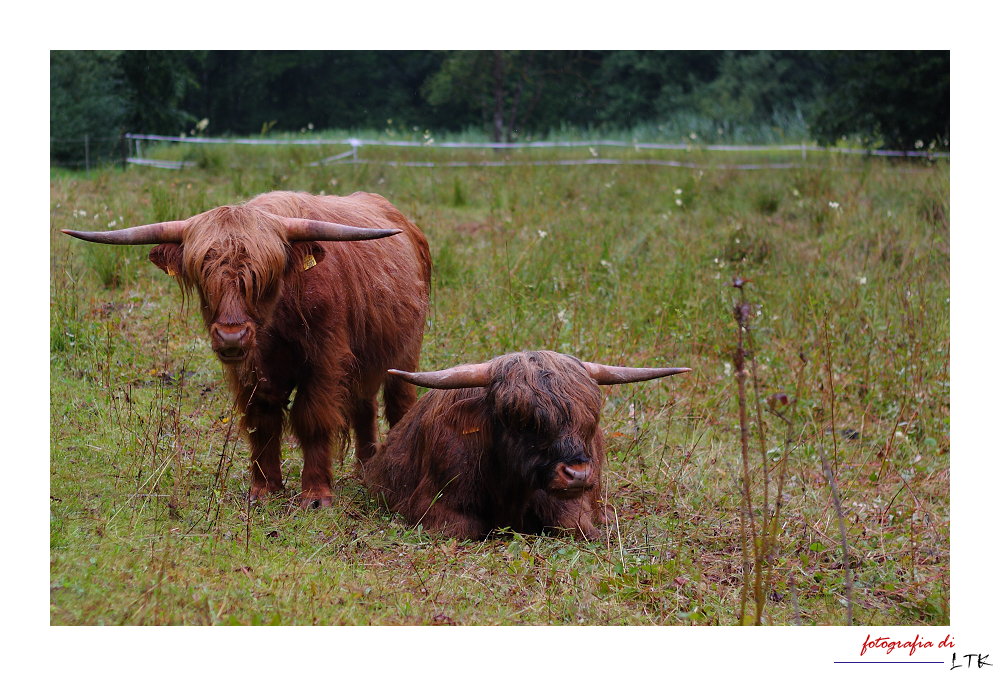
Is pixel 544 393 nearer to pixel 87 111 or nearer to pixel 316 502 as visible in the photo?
pixel 316 502

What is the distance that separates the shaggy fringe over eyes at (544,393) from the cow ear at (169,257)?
1.46 m

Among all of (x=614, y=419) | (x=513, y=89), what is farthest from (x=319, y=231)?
(x=513, y=89)

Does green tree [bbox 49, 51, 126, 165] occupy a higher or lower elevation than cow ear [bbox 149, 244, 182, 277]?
higher

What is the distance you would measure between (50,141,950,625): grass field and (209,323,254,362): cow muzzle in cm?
64

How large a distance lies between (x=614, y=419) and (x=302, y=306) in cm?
245

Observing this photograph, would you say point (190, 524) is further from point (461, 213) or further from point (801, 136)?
point (801, 136)

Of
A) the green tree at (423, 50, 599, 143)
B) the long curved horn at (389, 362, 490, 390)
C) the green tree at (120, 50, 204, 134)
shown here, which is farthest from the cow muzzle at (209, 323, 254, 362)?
the green tree at (423, 50, 599, 143)

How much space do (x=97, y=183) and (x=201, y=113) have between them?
8.63 metres

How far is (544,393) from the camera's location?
171 inches

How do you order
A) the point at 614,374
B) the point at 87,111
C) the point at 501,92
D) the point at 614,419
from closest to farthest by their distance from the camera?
the point at 614,374
the point at 614,419
the point at 87,111
the point at 501,92

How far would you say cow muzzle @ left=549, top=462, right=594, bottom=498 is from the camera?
4.16 meters
